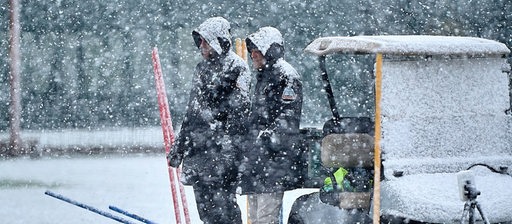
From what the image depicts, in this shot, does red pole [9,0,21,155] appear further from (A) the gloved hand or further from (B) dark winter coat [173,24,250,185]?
(B) dark winter coat [173,24,250,185]

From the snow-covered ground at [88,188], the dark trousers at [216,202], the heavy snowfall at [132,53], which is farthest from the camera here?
the heavy snowfall at [132,53]

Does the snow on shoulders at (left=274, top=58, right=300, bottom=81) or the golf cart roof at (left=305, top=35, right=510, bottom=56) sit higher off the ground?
the golf cart roof at (left=305, top=35, right=510, bottom=56)

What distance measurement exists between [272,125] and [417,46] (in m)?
1.13

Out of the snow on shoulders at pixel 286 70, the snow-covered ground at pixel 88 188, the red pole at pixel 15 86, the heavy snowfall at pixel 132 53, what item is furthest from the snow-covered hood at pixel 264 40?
the red pole at pixel 15 86

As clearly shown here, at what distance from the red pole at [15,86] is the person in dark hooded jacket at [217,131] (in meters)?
9.28

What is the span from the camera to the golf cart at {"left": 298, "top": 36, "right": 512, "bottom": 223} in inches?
169

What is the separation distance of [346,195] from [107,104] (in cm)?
995

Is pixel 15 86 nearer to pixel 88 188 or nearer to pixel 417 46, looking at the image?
pixel 88 188

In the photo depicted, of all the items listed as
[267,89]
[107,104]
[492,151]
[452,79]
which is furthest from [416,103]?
[107,104]

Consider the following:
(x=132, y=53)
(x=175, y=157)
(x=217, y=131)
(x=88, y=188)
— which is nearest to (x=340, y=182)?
(x=217, y=131)

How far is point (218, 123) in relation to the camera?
5371 millimetres

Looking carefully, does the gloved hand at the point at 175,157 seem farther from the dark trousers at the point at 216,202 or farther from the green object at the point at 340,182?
the green object at the point at 340,182

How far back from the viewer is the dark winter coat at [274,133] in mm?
5156

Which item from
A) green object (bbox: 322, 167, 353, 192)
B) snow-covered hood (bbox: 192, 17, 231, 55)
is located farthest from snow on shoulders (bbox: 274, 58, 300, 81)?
green object (bbox: 322, 167, 353, 192)
